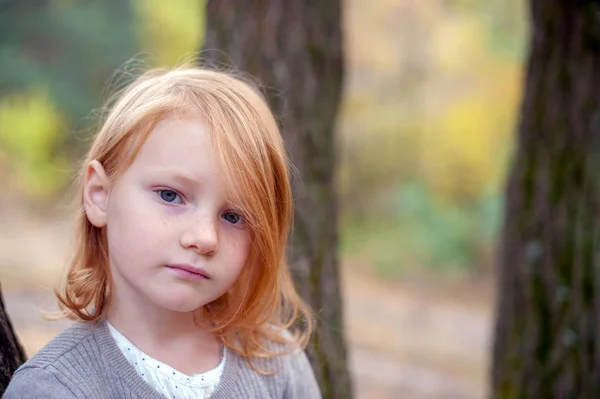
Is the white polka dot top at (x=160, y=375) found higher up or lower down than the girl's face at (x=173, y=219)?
lower down

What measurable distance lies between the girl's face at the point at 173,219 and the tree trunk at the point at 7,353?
420mm

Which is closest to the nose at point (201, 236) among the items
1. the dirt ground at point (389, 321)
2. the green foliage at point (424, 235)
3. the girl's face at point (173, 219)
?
the girl's face at point (173, 219)

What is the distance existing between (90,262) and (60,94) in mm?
10509

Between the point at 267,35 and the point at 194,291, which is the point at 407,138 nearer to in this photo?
the point at 267,35

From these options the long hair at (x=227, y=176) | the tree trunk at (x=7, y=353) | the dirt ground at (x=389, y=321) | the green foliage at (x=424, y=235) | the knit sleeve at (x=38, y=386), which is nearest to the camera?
the knit sleeve at (x=38, y=386)

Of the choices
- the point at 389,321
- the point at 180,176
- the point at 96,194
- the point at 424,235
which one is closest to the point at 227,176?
the point at 180,176

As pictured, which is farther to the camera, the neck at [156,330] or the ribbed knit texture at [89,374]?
the neck at [156,330]

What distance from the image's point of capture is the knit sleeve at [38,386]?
1.43 meters

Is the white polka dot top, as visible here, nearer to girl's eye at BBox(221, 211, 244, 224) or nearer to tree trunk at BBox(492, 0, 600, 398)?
girl's eye at BBox(221, 211, 244, 224)

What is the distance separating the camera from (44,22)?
11461mm

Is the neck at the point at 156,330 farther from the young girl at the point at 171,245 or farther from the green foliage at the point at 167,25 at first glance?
the green foliage at the point at 167,25

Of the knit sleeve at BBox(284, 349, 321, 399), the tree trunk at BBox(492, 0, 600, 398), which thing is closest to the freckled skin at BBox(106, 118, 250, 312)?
the knit sleeve at BBox(284, 349, 321, 399)

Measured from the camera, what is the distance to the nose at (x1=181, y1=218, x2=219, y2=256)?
149 cm

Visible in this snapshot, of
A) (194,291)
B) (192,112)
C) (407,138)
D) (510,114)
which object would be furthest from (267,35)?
(407,138)
